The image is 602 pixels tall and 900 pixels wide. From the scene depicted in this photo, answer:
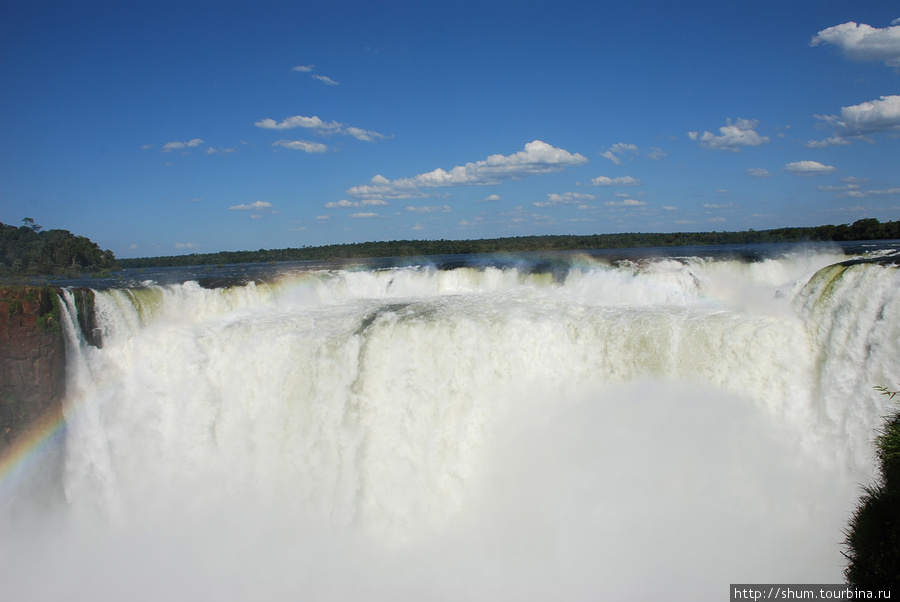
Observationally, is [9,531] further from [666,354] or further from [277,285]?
[666,354]

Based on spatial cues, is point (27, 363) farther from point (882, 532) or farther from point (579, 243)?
point (579, 243)

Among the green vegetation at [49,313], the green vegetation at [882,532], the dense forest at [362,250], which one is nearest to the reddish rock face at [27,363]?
the green vegetation at [49,313]

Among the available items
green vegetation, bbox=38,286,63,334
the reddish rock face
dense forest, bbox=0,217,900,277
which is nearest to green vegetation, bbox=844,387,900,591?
the reddish rock face

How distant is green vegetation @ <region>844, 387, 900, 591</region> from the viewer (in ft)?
16.5

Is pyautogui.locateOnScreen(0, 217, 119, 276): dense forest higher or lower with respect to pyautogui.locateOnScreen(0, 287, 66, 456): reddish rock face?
higher

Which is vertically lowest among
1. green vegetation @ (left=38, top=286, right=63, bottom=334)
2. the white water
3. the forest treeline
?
the white water

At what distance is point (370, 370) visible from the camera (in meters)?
11.3

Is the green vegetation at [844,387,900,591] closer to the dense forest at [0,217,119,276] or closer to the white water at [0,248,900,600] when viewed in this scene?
the white water at [0,248,900,600]

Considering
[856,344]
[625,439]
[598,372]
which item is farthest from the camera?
[598,372]

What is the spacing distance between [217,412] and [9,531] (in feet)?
16.7

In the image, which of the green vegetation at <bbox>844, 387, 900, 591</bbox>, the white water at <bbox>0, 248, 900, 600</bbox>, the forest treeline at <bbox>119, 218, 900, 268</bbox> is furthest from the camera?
the forest treeline at <bbox>119, 218, 900, 268</bbox>

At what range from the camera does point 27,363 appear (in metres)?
12.0

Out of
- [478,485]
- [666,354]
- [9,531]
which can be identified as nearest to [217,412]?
[9,531]

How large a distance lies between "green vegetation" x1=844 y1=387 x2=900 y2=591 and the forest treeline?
35722 millimetres
